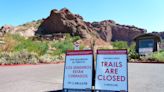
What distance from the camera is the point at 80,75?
27.0 ft

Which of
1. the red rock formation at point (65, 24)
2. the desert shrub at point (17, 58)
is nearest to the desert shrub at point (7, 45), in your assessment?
the desert shrub at point (17, 58)

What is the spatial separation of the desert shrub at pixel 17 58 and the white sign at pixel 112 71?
699 inches

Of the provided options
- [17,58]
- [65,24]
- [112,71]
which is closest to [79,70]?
[112,71]

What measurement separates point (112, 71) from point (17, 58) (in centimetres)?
1881

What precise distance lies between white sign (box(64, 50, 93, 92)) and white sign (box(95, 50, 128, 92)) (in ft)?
0.82

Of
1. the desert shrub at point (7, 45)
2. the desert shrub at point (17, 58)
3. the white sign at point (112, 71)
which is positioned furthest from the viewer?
the desert shrub at point (7, 45)

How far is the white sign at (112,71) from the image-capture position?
774 centimetres

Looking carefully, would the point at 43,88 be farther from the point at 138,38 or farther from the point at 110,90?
the point at 138,38

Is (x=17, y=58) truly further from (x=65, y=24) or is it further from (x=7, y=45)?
(x=65, y=24)

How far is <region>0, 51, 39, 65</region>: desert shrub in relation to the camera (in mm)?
24908

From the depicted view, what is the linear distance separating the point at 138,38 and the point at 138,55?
8.65 ft

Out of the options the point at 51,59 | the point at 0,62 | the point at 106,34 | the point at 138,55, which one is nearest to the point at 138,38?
the point at 138,55

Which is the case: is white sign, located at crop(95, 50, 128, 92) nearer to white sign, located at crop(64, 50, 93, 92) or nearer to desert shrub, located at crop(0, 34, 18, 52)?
white sign, located at crop(64, 50, 93, 92)

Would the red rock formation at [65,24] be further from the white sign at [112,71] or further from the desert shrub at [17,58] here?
Result: the white sign at [112,71]
